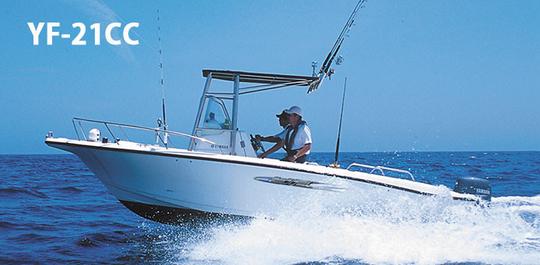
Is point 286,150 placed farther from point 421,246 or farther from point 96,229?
point 96,229

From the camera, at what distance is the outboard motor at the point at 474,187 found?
912 cm

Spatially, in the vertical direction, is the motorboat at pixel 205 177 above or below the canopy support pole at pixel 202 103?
below

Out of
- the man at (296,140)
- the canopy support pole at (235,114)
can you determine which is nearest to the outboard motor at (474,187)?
the man at (296,140)

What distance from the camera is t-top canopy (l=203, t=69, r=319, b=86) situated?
29.0 feet

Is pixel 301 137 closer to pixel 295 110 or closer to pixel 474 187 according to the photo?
pixel 295 110

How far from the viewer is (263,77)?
29.3ft

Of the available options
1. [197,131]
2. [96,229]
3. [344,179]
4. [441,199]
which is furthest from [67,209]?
[441,199]

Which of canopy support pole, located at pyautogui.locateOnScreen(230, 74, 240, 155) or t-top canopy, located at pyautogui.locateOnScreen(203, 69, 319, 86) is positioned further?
t-top canopy, located at pyautogui.locateOnScreen(203, 69, 319, 86)

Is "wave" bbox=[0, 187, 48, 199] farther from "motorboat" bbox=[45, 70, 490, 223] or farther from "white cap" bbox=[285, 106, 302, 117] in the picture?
"white cap" bbox=[285, 106, 302, 117]

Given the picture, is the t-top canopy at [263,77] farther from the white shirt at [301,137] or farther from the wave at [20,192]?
the wave at [20,192]

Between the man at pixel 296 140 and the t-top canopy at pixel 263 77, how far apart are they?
47 cm

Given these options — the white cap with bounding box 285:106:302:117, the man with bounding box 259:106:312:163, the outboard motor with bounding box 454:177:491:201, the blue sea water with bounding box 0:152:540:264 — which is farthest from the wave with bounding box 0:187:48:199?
the outboard motor with bounding box 454:177:491:201

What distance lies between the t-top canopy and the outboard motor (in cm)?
286

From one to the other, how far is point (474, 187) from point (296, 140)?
9.73ft
